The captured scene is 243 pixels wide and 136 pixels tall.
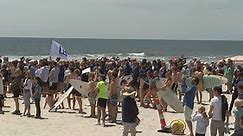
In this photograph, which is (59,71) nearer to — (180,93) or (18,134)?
(180,93)

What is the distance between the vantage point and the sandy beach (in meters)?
12.9

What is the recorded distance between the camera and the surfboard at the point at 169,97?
51.1 ft

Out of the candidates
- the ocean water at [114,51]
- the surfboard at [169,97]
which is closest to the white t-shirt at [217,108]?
the surfboard at [169,97]

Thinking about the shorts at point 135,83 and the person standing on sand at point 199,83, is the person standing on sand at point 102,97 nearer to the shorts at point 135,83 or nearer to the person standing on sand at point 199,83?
the person standing on sand at point 199,83

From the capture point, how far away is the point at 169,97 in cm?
1580

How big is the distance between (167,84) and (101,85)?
259 cm

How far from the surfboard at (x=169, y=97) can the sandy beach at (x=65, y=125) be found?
286mm

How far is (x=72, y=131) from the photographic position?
13.2 meters

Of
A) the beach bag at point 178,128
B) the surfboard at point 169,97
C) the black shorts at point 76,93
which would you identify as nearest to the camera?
the beach bag at point 178,128

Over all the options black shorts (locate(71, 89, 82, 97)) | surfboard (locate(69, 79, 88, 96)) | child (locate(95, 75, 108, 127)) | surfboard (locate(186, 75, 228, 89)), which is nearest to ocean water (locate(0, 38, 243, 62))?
surfboard (locate(186, 75, 228, 89))

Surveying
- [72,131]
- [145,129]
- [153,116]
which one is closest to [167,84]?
[153,116]

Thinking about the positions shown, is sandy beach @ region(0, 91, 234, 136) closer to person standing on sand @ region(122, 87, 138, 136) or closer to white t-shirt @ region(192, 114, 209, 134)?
person standing on sand @ region(122, 87, 138, 136)

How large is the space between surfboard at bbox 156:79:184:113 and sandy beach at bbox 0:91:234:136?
29cm

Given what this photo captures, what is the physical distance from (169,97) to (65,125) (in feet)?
11.8
